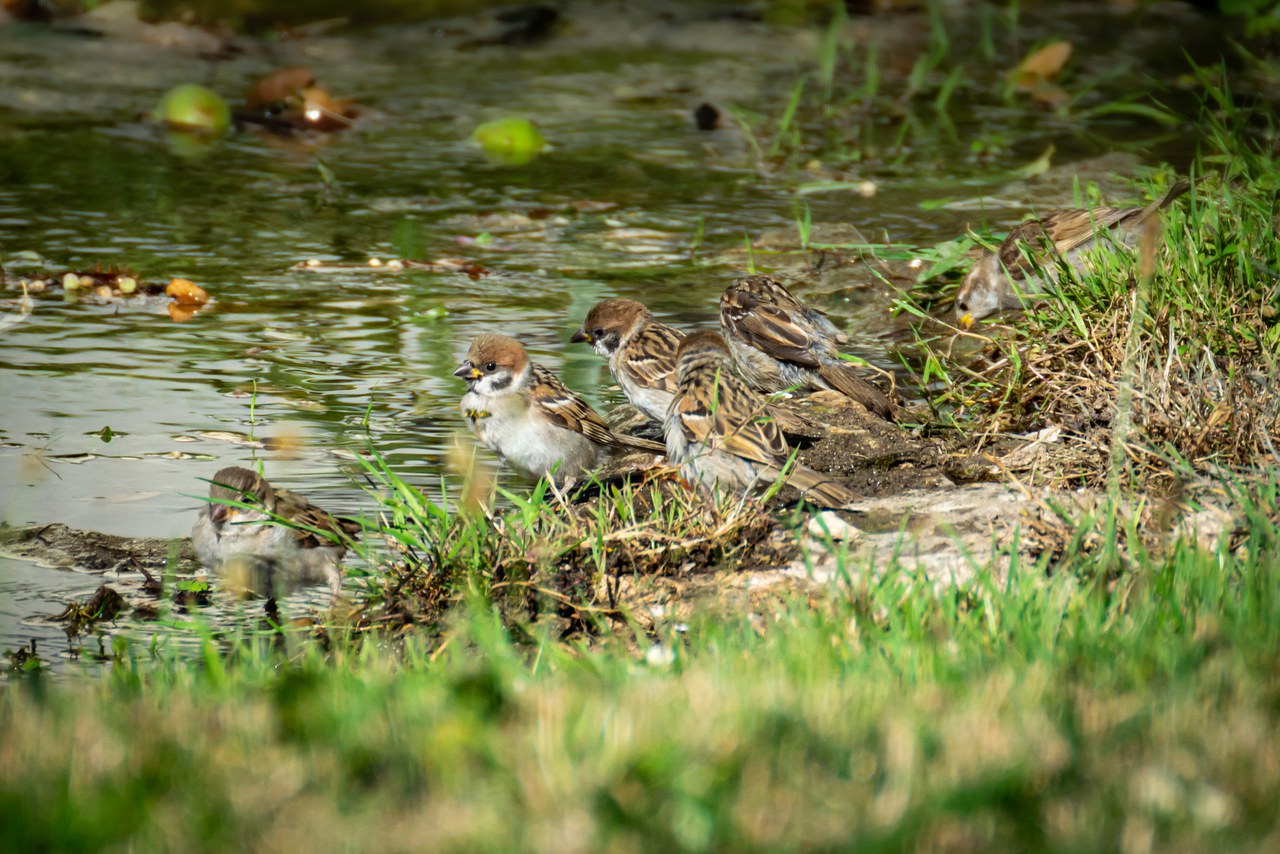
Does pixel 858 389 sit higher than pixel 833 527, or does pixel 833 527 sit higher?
pixel 833 527

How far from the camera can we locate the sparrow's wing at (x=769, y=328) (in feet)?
24.5

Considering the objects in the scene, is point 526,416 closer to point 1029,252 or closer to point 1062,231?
point 1029,252

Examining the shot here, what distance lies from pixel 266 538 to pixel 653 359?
2.21 metres

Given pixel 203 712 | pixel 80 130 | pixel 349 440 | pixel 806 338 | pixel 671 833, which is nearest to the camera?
pixel 671 833

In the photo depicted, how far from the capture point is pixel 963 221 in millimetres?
10359

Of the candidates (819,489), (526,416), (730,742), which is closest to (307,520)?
(526,416)

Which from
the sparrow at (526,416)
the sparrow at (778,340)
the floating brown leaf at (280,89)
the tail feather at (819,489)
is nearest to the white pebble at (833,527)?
the tail feather at (819,489)

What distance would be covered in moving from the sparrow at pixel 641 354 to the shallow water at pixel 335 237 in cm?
59

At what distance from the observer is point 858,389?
7.00 metres

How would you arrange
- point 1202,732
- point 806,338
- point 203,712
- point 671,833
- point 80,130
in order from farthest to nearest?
point 80,130
point 806,338
point 203,712
point 1202,732
point 671,833

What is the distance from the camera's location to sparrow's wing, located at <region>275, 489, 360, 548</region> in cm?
543

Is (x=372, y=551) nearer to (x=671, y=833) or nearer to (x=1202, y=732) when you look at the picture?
(x=671, y=833)

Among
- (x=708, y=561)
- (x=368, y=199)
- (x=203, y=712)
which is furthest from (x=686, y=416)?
(x=368, y=199)

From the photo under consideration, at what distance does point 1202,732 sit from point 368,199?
886 centimetres
